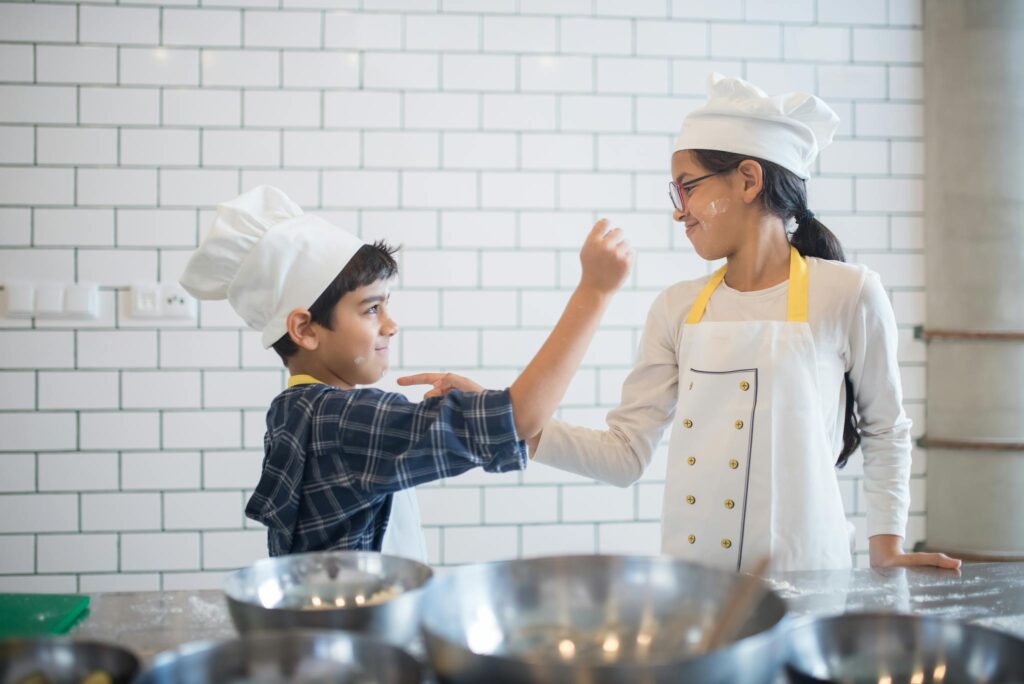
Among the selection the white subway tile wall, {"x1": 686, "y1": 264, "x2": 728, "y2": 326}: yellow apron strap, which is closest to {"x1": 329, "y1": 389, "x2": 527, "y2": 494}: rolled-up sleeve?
{"x1": 686, "y1": 264, "x2": 728, "y2": 326}: yellow apron strap

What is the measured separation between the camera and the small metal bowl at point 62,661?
68cm

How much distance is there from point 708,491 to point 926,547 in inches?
65.5

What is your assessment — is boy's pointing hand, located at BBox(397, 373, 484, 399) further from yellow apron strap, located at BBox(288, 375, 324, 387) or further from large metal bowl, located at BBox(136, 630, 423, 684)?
large metal bowl, located at BBox(136, 630, 423, 684)

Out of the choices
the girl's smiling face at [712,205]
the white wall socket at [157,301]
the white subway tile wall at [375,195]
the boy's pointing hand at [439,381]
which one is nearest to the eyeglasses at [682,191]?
the girl's smiling face at [712,205]

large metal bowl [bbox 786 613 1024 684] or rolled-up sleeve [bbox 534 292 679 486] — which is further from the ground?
rolled-up sleeve [bbox 534 292 679 486]

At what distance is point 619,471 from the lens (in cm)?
187

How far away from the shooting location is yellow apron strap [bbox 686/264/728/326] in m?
1.84

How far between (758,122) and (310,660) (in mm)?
1439

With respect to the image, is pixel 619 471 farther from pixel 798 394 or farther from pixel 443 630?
pixel 443 630

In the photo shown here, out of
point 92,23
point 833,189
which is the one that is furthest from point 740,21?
point 92,23

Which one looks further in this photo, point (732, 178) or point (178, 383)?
point (178, 383)

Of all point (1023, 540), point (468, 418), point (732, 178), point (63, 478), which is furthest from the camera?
point (1023, 540)

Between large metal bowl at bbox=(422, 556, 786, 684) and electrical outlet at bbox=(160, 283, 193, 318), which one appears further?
electrical outlet at bbox=(160, 283, 193, 318)

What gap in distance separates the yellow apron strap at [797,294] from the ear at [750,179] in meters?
0.15
